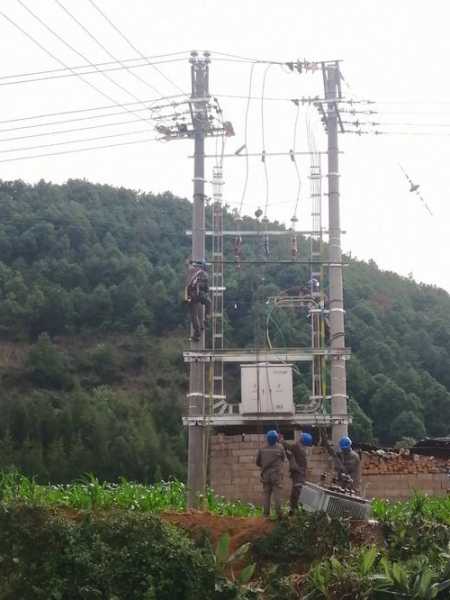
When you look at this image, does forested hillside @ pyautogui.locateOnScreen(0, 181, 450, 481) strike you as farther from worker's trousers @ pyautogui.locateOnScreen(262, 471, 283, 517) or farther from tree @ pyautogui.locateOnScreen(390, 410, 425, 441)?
A: worker's trousers @ pyautogui.locateOnScreen(262, 471, 283, 517)

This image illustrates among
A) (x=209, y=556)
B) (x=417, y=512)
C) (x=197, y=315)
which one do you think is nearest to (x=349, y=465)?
(x=417, y=512)

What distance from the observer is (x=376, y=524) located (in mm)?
15430

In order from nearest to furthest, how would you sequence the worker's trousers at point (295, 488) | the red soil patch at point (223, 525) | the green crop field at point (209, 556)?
the green crop field at point (209, 556) < the red soil patch at point (223, 525) < the worker's trousers at point (295, 488)

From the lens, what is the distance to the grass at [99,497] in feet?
52.2

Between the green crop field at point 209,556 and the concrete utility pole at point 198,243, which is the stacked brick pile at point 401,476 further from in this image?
the green crop field at point 209,556

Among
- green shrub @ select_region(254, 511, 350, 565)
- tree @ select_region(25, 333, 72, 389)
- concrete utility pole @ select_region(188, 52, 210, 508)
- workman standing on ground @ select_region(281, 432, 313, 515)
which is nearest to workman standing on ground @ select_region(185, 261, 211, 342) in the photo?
concrete utility pole @ select_region(188, 52, 210, 508)

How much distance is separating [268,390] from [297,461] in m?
6.62

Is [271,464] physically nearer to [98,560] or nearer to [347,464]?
[347,464]

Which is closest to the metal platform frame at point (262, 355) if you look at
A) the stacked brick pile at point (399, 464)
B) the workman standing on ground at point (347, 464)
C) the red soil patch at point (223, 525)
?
the stacked brick pile at point (399, 464)

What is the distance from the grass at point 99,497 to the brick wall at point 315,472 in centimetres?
424

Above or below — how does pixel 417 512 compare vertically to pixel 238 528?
above

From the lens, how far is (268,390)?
76.2 feet

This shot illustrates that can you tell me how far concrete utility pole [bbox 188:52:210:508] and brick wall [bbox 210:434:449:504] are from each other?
2.25 m

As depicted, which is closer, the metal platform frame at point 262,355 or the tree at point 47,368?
the metal platform frame at point 262,355
